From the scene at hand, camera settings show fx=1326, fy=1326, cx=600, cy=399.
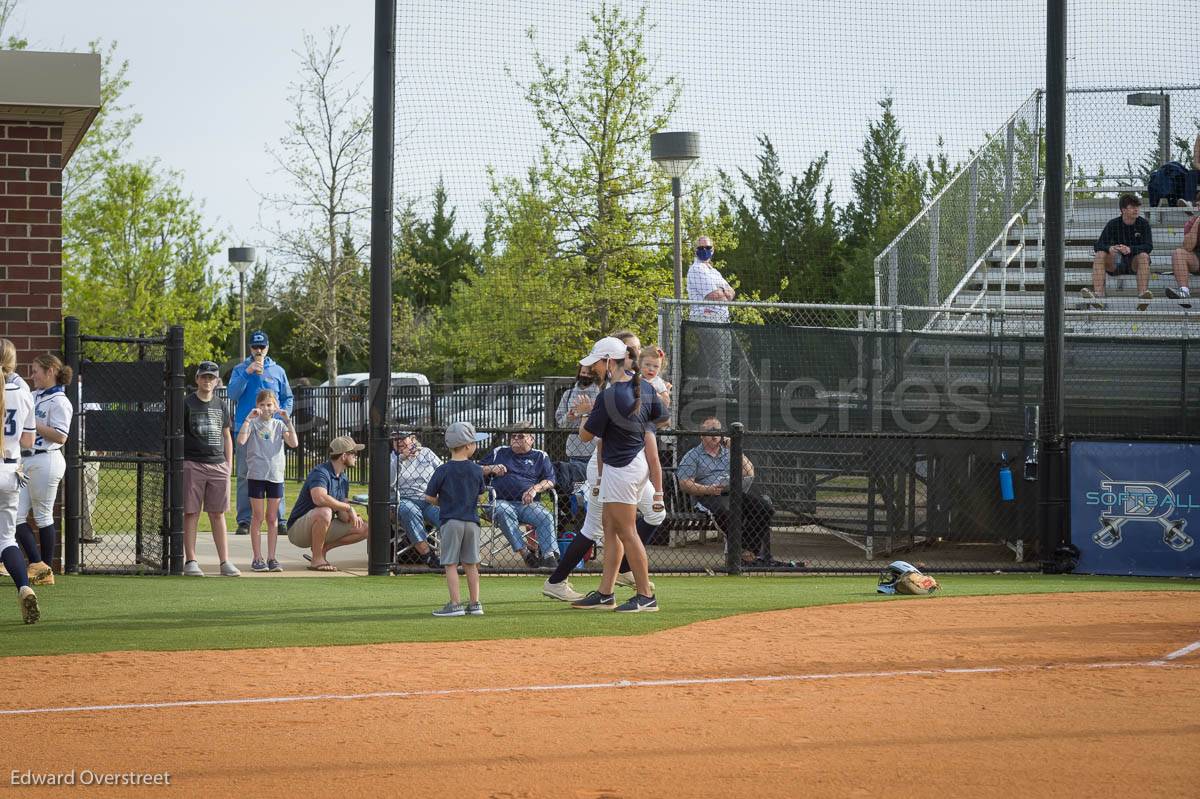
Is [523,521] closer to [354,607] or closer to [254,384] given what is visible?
[354,607]

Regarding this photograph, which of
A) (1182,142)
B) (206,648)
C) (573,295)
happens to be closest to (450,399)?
(573,295)

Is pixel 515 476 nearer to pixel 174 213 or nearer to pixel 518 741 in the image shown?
pixel 518 741

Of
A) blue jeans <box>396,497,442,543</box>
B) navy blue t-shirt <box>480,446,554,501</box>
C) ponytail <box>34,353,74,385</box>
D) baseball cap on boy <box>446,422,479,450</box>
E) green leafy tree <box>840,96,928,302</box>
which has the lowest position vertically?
blue jeans <box>396,497,442,543</box>

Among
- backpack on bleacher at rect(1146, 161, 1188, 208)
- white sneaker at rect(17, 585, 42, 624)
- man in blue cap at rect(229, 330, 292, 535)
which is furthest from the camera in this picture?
backpack on bleacher at rect(1146, 161, 1188, 208)

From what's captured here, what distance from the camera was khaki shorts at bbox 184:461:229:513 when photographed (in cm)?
1181

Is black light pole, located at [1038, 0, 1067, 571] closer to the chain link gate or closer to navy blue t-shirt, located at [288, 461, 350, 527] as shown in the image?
navy blue t-shirt, located at [288, 461, 350, 527]

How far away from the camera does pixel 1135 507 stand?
41.8 feet

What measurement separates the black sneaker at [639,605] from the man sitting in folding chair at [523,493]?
297 cm

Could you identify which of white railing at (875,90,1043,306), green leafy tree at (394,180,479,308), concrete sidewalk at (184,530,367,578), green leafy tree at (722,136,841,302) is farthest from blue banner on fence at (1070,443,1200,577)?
green leafy tree at (394,180,479,308)

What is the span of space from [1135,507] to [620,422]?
622 cm

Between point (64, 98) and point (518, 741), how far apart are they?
26.7 feet

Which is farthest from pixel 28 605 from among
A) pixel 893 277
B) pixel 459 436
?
pixel 893 277

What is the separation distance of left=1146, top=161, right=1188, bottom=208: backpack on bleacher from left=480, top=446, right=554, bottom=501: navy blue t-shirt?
1012 centimetres

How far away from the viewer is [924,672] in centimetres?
712
